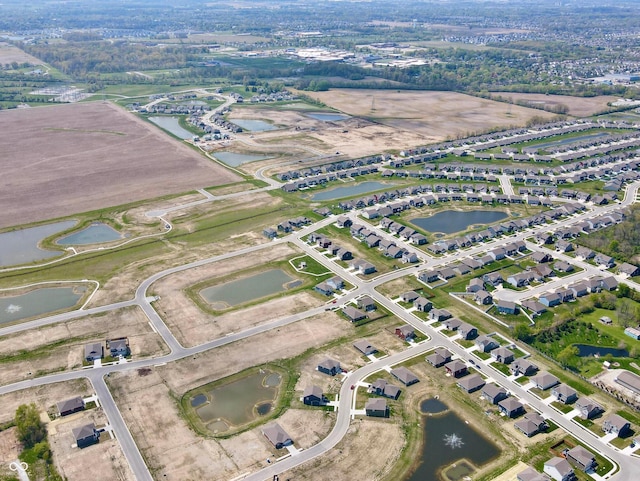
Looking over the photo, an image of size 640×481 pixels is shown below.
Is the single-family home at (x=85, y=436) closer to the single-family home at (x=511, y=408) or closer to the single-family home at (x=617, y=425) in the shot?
the single-family home at (x=511, y=408)

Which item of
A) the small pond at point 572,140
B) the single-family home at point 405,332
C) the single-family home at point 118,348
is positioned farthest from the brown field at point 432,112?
the single-family home at point 118,348

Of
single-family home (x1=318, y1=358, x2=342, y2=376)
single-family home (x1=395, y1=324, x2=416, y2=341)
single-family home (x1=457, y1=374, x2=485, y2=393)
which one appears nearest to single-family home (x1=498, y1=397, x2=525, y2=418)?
single-family home (x1=457, y1=374, x2=485, y2=393)

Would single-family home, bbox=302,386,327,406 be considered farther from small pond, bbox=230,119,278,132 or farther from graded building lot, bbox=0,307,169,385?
small pond, bbox=230,119,278,132

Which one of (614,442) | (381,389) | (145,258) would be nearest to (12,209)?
(145,258)

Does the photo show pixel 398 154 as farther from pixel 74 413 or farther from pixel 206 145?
pixel 74 413

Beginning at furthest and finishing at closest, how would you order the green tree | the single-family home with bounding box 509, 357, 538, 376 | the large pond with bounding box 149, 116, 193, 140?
1. the large pond with bounding box 149, 116, 193, 140
2. the single-family home with bounding box 509, 357, 538, 376
3. the green tree

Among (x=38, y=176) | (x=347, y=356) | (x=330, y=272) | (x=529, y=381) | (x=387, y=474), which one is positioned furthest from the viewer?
(x=38, y=176)
